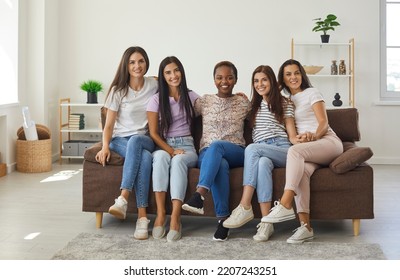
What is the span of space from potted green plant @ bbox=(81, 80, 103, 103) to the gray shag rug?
324 cm

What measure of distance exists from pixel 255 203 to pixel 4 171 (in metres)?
3.04

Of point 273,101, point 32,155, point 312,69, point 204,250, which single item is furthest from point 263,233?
point 312,69

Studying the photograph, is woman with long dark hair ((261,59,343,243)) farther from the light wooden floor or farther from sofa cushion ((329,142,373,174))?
the light wooden floor

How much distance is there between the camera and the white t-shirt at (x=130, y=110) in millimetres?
3793

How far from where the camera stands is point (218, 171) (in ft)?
11.4

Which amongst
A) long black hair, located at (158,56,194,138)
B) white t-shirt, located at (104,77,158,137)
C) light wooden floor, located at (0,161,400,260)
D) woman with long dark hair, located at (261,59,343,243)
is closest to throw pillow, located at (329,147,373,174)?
woman with long dark hair, located at (261,59,343,243)

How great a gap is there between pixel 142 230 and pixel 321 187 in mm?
1096

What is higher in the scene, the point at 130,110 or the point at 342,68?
the point at 342,68

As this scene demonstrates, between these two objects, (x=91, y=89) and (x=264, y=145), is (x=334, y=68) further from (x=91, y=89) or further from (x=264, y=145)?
(x=264, y=145)

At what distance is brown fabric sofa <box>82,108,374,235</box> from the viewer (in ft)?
11.3

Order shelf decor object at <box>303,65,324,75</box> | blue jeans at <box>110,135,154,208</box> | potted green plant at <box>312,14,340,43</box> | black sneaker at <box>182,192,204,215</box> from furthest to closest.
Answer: shelf decor object at <box>303,65,324,75</box> < potted green plant at <box>312,14,340,43</box> < blue jeans at <box>110,135,154,208</box> < black sneaker at <box>182,192,204,215</box>

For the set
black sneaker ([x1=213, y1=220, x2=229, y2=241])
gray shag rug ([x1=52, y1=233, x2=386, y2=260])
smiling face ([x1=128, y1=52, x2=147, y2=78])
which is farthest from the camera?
smiling face ([x1=128, y1=52, x2=147, y2=78])
